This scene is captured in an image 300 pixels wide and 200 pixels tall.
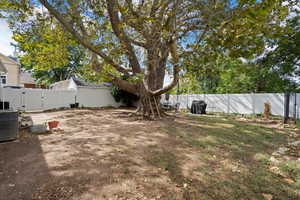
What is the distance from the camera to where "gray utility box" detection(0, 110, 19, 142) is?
3488mm

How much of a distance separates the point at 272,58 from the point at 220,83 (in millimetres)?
7388

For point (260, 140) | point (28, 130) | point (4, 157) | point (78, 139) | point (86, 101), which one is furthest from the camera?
point (86, 101)

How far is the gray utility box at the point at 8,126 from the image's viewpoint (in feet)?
11.4

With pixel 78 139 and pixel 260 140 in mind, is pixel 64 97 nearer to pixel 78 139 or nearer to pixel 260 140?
pixel 78 139

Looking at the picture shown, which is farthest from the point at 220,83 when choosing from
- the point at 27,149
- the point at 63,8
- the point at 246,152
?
the point at 27,149

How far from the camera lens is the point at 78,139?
3.76 metres

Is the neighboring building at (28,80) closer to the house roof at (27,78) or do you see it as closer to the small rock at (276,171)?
the house roof at (27,78)

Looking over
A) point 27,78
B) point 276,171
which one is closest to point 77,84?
point 276,171

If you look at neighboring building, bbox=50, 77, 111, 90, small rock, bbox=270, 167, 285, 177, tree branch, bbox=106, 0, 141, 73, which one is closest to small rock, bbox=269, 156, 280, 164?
small rock, bbox=270, 167, 285, 177

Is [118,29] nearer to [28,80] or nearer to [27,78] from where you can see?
[28,80]

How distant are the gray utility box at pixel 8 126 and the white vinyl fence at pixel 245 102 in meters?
12.4

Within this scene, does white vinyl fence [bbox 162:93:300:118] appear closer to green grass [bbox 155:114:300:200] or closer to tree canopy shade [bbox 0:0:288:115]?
tree canopy shade [bbox 0:0:288:115]

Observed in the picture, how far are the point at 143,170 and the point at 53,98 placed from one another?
11.8 metres

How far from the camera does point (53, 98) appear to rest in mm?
11281
